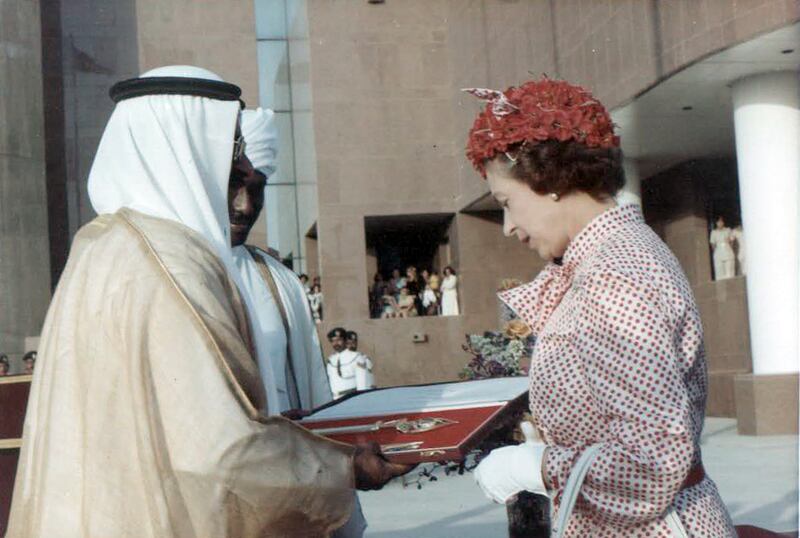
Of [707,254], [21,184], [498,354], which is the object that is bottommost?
[498,354]

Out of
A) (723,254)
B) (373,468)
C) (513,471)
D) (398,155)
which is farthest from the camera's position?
(398,155)

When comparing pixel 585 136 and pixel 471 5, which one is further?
pixel 471 5

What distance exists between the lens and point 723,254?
759 inches

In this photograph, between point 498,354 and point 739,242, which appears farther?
point 739,242

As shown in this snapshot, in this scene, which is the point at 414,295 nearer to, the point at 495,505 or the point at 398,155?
the point at 398,155

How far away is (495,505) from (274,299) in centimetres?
578

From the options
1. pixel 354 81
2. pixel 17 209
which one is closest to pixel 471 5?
pixel 354 81

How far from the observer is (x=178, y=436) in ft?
7.52

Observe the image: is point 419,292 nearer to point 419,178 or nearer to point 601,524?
point 419,178

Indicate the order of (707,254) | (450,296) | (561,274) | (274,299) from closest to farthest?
(561,274) < (274,299) < (707,254) < (450,296)

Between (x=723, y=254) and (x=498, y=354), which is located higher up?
(x=723, y=254)

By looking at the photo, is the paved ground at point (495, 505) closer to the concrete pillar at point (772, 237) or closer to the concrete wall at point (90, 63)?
the concrete pillar at point (772, 237)

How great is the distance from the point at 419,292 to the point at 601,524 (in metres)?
23.0

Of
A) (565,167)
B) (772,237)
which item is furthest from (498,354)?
(565,167)
